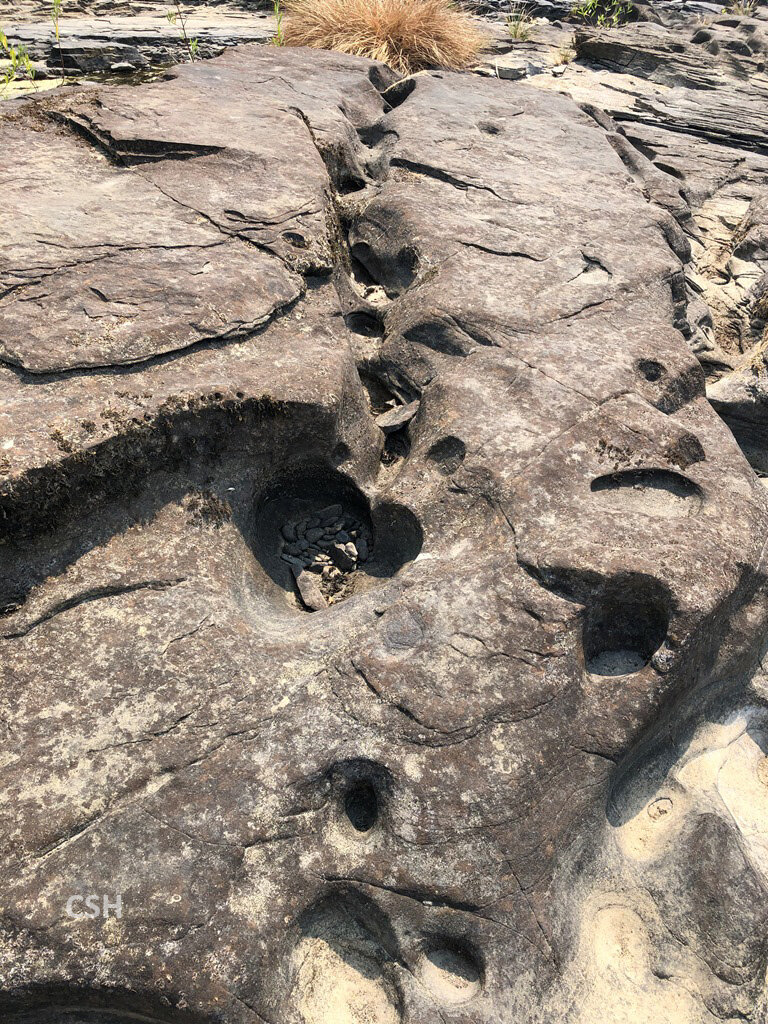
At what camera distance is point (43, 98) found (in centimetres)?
427

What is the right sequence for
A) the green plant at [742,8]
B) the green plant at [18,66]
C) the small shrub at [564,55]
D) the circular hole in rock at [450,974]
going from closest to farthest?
1. the circular hole in rock at [450,974]
2. the green plant at [18,66]
3. the small shrub at [564,55]
4. the green plant at [742,8]

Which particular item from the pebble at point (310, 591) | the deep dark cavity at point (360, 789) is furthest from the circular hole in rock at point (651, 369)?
the deep dark cavity at point (360, 789)

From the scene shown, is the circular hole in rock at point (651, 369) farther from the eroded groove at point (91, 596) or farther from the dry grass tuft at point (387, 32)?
the dry grass tuft at point (387, 32)

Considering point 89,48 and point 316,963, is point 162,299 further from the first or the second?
point 89,48

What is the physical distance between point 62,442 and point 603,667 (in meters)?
1.88

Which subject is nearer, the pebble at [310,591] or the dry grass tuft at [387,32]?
the pebble at [310,591]

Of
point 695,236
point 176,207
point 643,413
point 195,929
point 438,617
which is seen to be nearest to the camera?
point 195,929

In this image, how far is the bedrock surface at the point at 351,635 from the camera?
200 cm

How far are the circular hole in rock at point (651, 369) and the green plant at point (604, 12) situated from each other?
9625 mm

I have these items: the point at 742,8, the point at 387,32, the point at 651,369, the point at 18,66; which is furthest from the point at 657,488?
the point at 742,8

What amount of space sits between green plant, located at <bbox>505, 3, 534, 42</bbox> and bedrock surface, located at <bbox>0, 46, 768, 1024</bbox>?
763cm

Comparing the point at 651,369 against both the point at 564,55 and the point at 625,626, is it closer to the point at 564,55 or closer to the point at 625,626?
the point at 625,626

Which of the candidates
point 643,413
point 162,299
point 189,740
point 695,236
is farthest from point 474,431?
point 695,236

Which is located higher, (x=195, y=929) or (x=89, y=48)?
(x=89, y=48)
